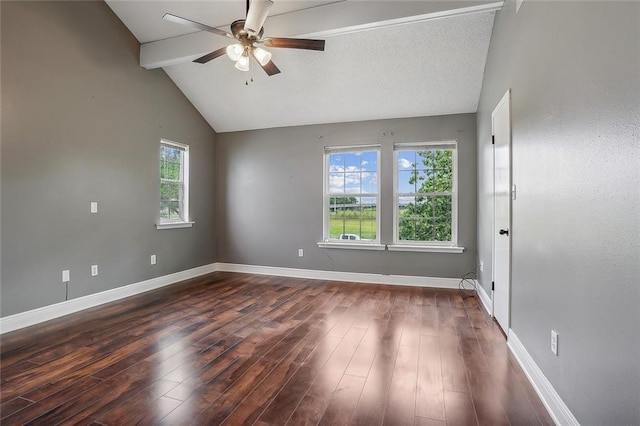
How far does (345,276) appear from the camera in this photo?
4965 mm

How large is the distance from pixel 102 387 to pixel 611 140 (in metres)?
2.95

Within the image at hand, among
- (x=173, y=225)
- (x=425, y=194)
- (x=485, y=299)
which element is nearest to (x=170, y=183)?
(x=173, y=225)

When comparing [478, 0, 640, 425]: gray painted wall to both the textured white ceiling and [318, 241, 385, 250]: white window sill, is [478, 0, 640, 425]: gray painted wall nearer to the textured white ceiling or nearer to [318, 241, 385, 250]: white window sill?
the textured white ceiling

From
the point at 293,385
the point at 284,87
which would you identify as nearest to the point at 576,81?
the point at 293,385

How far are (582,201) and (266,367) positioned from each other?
2.12 meters

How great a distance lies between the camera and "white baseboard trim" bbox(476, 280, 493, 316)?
3.35m

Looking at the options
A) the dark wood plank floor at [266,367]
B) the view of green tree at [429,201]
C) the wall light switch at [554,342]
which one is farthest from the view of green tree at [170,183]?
the wall light switch at [554,342]

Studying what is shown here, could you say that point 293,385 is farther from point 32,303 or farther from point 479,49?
point 479,49

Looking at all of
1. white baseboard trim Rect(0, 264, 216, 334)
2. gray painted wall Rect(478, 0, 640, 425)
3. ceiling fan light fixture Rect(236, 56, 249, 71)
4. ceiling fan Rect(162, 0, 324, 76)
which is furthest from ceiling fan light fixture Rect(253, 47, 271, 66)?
white baseboard trim Rect(0, 264, 216, 334)

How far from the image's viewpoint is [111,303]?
12.2 ft

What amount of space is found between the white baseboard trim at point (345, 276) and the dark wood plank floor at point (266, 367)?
2.79 ft

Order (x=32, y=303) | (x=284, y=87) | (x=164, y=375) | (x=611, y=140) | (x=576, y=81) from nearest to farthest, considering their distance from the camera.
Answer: (x=611, y=140)
(x=576, y=81)
(x=164, y=375)
(x=32, y=303)
(x=284, y=87)

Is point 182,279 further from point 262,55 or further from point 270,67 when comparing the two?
point 262,55

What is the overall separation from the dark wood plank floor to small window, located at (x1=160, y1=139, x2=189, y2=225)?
1.53m
